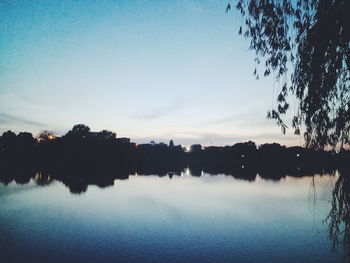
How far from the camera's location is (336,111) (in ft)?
17.4

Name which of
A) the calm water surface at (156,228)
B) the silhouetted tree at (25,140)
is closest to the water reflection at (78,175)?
the calm water surface at (156,228)

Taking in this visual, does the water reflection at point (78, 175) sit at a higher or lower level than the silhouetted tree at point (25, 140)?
lower

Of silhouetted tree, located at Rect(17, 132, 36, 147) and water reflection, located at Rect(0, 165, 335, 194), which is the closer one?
water reflection, located at Rect(0, 165, 335, 194)

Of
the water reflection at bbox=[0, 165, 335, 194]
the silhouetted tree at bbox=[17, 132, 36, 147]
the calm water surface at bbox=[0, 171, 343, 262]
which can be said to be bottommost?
the calm water surface at bbox=[0, 171, 343, 262]

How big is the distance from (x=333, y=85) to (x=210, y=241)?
1861cm

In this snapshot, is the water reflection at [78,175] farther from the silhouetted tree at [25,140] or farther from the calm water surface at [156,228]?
the silhouetted tree at [25,140]

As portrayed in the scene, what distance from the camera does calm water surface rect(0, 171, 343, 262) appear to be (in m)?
18.5

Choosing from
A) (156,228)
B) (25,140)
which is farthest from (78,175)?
(25,140)

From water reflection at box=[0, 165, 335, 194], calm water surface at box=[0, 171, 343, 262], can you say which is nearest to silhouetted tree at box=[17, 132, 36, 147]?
water reflection at box=[0, 165, 335, 194]

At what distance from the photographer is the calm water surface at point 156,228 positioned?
18.5 metres

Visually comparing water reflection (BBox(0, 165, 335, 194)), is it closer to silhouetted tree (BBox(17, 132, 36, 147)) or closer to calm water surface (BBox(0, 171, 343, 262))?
calm water surface (BBox(0, 171, 343, 262))

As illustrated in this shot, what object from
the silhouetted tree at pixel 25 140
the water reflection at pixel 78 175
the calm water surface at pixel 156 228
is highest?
the silhouetted tree at pixel 25 140

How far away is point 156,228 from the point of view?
82.0ft

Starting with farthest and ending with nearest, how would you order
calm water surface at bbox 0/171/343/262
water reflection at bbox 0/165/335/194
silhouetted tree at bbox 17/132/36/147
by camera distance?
silhouetted tree at bbox 17/132/36/147, water reflection at bbox 0/165/335/194, calm water surface at bbox 0/171/343/262
